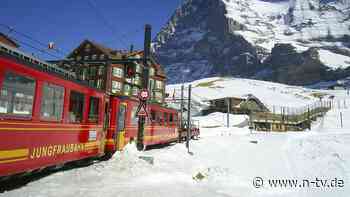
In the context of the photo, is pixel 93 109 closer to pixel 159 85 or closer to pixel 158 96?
pixel 158 96

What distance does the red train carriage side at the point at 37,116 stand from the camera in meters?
7.17

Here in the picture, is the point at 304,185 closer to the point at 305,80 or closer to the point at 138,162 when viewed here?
the point at 138,162

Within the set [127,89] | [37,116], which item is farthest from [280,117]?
[37,116]

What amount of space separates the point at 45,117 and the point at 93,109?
3263mm

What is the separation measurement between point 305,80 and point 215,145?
155m

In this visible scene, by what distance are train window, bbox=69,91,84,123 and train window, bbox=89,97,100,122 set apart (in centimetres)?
76

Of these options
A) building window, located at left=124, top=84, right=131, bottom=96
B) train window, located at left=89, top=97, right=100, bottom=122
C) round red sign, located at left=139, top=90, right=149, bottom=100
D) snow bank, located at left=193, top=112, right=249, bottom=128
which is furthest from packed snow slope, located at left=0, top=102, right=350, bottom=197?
building window, located at left=124, top=84, right=131, bottom=96

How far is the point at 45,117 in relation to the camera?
8.65m

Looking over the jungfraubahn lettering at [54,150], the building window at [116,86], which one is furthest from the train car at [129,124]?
the building window at [116,86]

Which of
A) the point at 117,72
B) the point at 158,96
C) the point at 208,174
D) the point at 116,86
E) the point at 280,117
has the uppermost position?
the point at 117,72

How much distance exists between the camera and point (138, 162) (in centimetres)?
1186

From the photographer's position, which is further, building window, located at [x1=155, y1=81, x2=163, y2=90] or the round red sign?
building window, located at [x1=155, y1=81, x2=163, y2=90]

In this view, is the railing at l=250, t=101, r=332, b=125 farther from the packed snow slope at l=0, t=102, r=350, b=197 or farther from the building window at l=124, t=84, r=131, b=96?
the building window at l=124, t=84, r=131, b=96

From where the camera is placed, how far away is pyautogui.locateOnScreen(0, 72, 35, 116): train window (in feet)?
23.1
